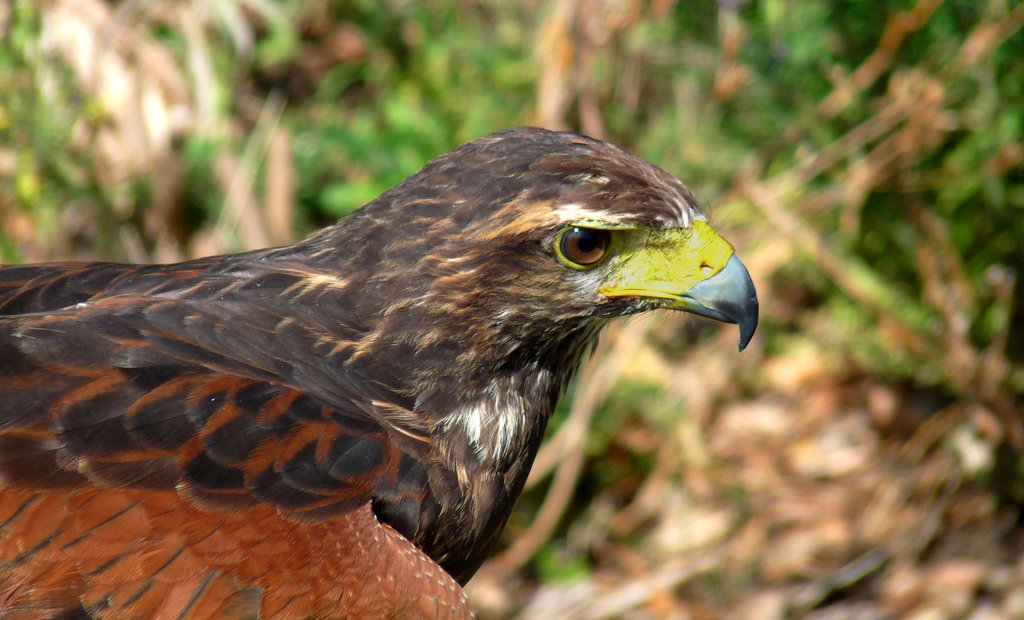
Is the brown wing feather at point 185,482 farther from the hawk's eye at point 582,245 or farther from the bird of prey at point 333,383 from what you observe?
the hawk's eye at point 582,245

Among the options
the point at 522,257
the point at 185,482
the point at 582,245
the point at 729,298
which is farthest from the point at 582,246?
the point at 185,482

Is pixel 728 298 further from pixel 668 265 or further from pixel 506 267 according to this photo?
pixel 506 267

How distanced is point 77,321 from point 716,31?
3.43 meters

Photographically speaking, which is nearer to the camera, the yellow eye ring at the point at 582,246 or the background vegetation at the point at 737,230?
the yellow eye ring at the point at 582,246

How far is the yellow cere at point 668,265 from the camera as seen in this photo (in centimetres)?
302

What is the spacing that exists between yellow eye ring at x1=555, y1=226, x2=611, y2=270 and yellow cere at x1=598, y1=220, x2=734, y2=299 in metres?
0.06

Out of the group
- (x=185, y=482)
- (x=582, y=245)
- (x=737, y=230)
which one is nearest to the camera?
(x=185, y=482)

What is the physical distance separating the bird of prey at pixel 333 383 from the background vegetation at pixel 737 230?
5.56 feet

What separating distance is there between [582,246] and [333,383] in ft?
2.41

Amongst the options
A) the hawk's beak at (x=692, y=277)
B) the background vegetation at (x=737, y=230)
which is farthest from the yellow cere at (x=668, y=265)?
the background vegetation at (x=737, y=230)

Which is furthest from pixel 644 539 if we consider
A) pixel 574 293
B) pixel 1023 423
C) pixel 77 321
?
pixel 77 321

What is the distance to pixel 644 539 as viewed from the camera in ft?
18.0

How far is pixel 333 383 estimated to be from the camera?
2982 mm

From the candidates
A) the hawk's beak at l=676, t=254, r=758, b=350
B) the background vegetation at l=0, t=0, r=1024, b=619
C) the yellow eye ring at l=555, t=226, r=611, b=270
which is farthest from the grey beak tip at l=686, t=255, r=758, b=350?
the background vegetation at l=0, t=0, r=1024, b=619
